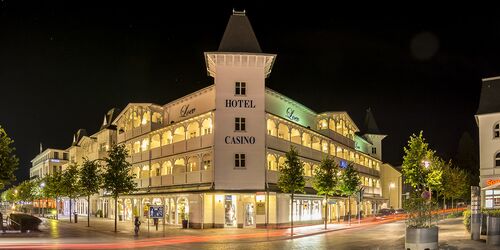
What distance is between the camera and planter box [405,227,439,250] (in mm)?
24250

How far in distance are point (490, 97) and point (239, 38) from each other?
2408 centimetres

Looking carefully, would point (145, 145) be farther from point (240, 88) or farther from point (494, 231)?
point (494, 231)

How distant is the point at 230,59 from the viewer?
5166cm

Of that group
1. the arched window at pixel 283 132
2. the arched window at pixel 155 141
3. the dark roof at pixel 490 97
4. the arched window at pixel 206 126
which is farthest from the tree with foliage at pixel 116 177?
the dark roof at pixel 490 97

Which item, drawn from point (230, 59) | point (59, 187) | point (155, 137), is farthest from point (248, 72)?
point (59, 187)

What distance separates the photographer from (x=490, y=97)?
52406 mm

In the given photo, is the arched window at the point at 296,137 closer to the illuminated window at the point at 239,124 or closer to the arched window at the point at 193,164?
the illuminated window at the point at 239,124

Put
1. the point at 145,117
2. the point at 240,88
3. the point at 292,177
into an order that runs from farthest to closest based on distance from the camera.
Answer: the point at 145,117, the point at 240,88, the point at 292,177

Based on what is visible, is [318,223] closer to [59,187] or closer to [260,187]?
[260,187]

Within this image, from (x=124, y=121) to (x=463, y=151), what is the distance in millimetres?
77763

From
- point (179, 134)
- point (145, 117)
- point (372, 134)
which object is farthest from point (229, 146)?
point (372, 134)

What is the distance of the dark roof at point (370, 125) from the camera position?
99281 mm

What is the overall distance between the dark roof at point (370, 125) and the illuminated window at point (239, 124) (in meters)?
51.4

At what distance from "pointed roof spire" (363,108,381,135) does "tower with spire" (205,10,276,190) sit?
51041 millimetres
